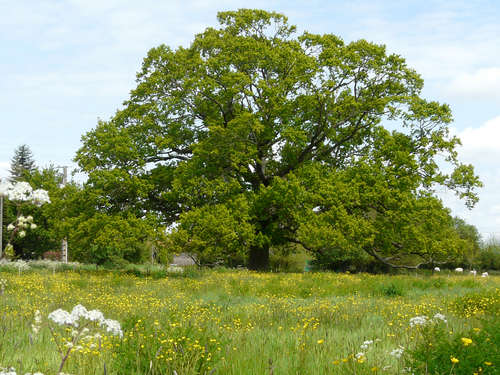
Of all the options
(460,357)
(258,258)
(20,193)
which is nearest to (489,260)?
(258,258)

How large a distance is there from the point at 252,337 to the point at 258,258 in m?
20.5

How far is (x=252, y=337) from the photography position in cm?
697

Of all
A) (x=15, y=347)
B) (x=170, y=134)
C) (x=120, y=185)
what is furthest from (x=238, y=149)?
(x=15, y=347)

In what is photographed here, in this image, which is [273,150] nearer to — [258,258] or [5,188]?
[258,258]

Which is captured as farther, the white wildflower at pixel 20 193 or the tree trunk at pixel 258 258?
the tree trunk at pixel 258 258

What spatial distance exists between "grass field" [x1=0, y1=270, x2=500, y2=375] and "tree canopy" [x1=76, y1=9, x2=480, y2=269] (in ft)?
32.7

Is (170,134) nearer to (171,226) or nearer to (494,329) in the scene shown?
(171,226)

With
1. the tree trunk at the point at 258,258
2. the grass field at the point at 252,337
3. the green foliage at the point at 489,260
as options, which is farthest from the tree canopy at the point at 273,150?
the green foliage at the point at 489,260

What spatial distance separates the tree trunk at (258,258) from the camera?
27156mm

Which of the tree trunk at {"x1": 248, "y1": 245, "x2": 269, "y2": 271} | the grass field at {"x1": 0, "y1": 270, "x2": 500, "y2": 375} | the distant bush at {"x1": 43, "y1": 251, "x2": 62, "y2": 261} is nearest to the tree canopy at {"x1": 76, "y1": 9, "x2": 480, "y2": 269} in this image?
the tree trunk at {"x1": 248, "y1": 245, "x2": 269, "y2": 271}

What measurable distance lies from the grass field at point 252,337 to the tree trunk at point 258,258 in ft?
43.5

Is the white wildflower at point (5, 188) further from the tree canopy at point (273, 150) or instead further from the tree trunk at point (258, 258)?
the tree trunk at point (258, 258)

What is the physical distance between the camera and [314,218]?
77.7 ft

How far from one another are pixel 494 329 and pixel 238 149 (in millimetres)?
20164
